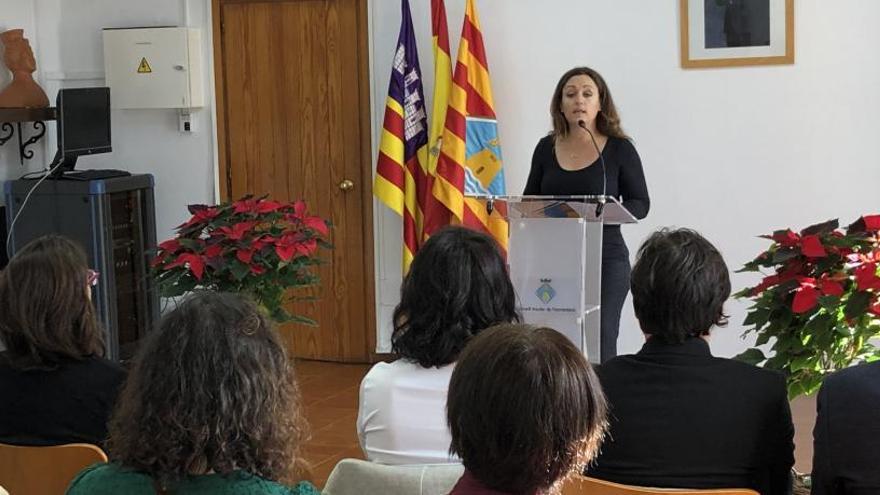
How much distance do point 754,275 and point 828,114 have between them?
844mm

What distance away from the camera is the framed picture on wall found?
5371mm

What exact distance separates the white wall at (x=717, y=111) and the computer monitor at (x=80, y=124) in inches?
80.6

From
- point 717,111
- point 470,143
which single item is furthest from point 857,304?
point 470,143

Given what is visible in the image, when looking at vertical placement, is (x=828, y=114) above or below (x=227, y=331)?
above

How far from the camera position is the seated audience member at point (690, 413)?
206 cm

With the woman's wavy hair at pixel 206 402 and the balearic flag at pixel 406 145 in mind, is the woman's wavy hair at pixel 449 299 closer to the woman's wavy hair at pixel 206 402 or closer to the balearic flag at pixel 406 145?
the woman's wavy hair at pixel 206 402

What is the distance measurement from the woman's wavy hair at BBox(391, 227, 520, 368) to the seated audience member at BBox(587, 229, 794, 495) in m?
0.29

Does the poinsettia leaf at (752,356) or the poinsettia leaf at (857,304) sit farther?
the poinsettia leaf at (752,356)

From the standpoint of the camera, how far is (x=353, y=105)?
6250mm

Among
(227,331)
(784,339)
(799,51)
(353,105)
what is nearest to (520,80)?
(353,105)

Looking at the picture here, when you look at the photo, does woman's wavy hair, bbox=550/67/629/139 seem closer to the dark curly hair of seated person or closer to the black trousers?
the black trousers

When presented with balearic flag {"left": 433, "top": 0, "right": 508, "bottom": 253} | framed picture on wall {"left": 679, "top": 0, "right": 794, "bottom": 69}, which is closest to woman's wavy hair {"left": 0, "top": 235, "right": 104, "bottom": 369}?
balearic flag {"left": 433, "top": 0, "right": 508, "bottom": 253}

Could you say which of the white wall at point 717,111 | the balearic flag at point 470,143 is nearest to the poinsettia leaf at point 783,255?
the white wall at point 717,111

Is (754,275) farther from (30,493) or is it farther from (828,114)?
(30,493)
